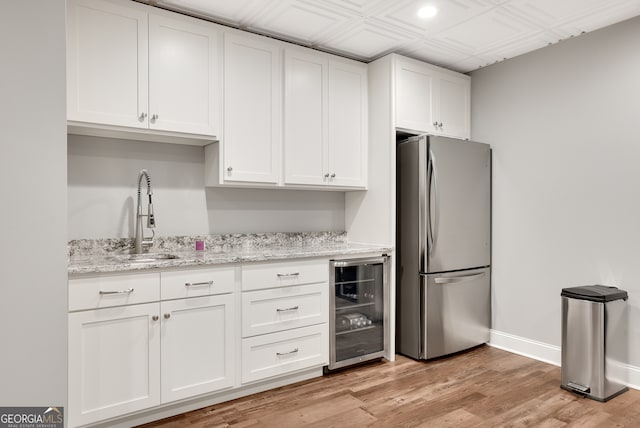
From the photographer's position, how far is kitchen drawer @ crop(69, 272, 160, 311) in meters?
2.09

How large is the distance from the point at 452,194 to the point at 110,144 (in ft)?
8.69

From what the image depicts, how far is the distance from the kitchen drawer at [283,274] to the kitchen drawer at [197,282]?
0.38 feet

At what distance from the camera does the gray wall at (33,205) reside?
1.35m

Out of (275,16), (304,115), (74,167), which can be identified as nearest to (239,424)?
(74,167)

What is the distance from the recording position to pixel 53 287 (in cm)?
141

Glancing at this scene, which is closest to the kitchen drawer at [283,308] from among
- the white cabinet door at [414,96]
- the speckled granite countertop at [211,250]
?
the speckled granite countertop at [211,250]

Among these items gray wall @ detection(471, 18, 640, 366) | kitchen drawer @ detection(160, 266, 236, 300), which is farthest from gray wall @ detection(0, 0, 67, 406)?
gray wall @ detection(471, 18, 640, 366)

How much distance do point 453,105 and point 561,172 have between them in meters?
1.12

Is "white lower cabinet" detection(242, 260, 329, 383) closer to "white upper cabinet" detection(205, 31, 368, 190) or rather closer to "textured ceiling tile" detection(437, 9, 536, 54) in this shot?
"white upper cabinet" detection(205, 31, 368, 190)

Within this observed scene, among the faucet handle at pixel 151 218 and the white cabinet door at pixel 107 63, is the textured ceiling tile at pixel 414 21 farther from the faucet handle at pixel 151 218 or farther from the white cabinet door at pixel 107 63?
the faucet handle at pixel 151 218

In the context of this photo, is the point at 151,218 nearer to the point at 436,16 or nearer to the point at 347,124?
the point at 347,124

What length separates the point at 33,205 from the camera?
1387mm

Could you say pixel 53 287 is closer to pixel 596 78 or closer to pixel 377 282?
pixel 377 282

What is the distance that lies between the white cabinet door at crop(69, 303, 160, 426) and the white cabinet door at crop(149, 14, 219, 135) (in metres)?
1.19
